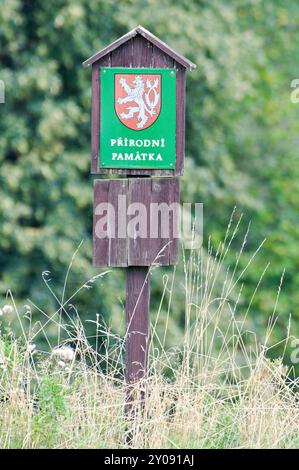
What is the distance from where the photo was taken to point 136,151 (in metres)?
4.80

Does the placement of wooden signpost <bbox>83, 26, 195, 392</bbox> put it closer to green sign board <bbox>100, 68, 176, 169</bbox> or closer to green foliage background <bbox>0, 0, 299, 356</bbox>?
green sign board <bbox>100, 68, 176, 169</bbox>

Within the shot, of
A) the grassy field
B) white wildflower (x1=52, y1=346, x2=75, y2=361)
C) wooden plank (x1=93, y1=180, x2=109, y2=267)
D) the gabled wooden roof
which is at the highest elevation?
the gabled wooden roof

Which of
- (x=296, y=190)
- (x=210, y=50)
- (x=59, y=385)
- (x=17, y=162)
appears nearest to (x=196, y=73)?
(x=210, y=50)

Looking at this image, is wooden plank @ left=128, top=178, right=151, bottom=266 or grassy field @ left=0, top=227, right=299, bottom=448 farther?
wooden plank @ left=128, top=178, right=151, bottom=266

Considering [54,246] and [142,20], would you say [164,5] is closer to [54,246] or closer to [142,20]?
[142,20]

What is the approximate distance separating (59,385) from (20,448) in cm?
30

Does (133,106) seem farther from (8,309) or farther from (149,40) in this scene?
(8,309)

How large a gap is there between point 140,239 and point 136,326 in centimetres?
38

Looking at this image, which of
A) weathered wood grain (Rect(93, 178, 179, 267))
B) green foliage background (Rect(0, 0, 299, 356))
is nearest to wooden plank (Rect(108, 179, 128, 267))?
weathered wood grain (Rect(93, 178, 179, 267))

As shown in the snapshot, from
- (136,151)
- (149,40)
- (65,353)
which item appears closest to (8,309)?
(65,353)

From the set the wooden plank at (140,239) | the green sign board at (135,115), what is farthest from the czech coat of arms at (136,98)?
the wooden plank at (140,239)

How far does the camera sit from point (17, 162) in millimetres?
10305

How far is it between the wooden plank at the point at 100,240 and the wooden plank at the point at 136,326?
5.2 inches

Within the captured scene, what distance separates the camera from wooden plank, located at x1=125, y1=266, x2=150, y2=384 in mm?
4742
